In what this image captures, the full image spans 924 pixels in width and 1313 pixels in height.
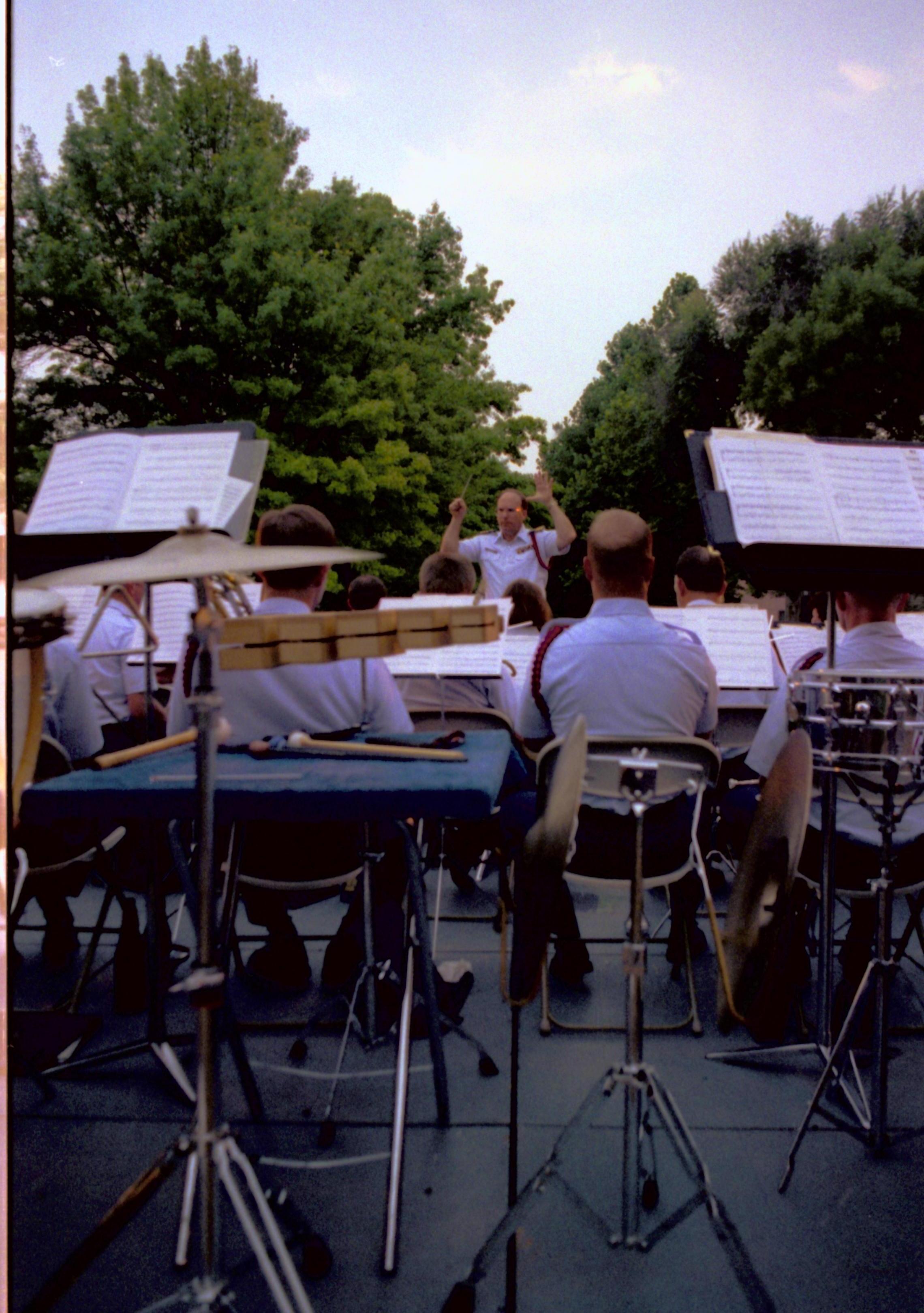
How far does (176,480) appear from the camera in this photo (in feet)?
6.24

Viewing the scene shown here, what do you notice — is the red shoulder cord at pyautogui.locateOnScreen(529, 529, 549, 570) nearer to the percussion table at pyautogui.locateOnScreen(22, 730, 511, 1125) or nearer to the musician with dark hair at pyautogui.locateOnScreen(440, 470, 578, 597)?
the musician with dark hair at pyautogui.locateOnScreen(440, 470, 578, 597)

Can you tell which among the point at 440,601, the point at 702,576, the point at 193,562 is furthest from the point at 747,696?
the point at 193,562

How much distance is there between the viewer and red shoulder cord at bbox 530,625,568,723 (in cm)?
303

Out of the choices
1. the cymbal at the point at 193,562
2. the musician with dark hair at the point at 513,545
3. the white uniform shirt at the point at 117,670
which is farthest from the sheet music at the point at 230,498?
the musician with dark hair at the point at 513,545

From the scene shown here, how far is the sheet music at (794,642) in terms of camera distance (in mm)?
4473

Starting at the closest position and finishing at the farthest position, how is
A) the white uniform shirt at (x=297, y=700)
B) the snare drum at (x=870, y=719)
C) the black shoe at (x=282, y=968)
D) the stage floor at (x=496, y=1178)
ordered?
the stage floor at (x=496, y=1178), the snare drum at (x=870, y=719), the white uniform shirt at (x=297, y=700), the black shoe at (x=282, y=968)

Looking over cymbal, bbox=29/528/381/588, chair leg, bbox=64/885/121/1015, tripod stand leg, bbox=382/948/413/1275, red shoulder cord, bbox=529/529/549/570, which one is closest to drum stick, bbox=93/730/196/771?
cymbal, bbox=29/528/381/588

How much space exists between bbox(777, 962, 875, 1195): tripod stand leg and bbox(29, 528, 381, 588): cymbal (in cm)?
173

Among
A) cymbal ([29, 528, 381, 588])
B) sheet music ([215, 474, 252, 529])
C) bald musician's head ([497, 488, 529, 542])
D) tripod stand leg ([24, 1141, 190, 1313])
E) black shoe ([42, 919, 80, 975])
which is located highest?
bald musician's head ([497, 488, 529, 542])

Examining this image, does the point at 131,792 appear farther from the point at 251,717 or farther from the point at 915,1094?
the point at 915,1094

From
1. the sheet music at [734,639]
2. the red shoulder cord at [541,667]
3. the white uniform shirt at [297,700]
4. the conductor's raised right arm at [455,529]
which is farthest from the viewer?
the conductor's raised right arm at [455,529]

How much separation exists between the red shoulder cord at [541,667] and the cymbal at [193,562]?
1.49 m

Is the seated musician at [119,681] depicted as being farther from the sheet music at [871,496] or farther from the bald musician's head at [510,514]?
the bald musician's head at [510,514]

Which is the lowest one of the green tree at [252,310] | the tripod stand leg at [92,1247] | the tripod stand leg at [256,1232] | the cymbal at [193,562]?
the tripod stand leg at [92,1247]
